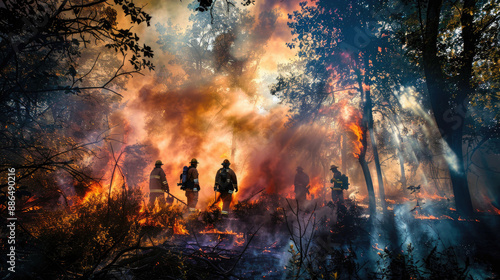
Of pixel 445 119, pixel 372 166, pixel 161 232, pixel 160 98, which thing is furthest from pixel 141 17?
pixel 372 166

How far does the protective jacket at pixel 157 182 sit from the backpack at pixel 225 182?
2569mm

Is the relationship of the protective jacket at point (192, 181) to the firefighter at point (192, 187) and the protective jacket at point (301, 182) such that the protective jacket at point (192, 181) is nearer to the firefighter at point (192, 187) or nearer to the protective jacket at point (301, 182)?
the firefighter at point (192, 187)

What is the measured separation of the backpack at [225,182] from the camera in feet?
30.9

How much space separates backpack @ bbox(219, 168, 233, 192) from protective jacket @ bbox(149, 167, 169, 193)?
2.57m

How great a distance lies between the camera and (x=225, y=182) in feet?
31.1

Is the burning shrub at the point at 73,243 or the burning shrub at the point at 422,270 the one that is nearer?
the burning shrub at the point at 73,243

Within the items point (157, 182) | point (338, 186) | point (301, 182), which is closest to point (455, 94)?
point (338, 186)

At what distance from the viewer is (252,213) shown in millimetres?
9734

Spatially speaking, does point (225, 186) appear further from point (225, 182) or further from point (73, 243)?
point (73, 243)

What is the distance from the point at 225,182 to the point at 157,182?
3203mm

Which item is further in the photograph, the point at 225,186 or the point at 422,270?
the point at 225,186

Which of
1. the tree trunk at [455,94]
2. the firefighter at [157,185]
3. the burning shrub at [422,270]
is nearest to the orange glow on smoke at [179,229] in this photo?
the firefighter at [157,185]

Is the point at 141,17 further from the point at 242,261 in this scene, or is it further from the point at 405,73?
the point at 405,73

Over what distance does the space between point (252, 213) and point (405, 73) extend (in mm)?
9638
